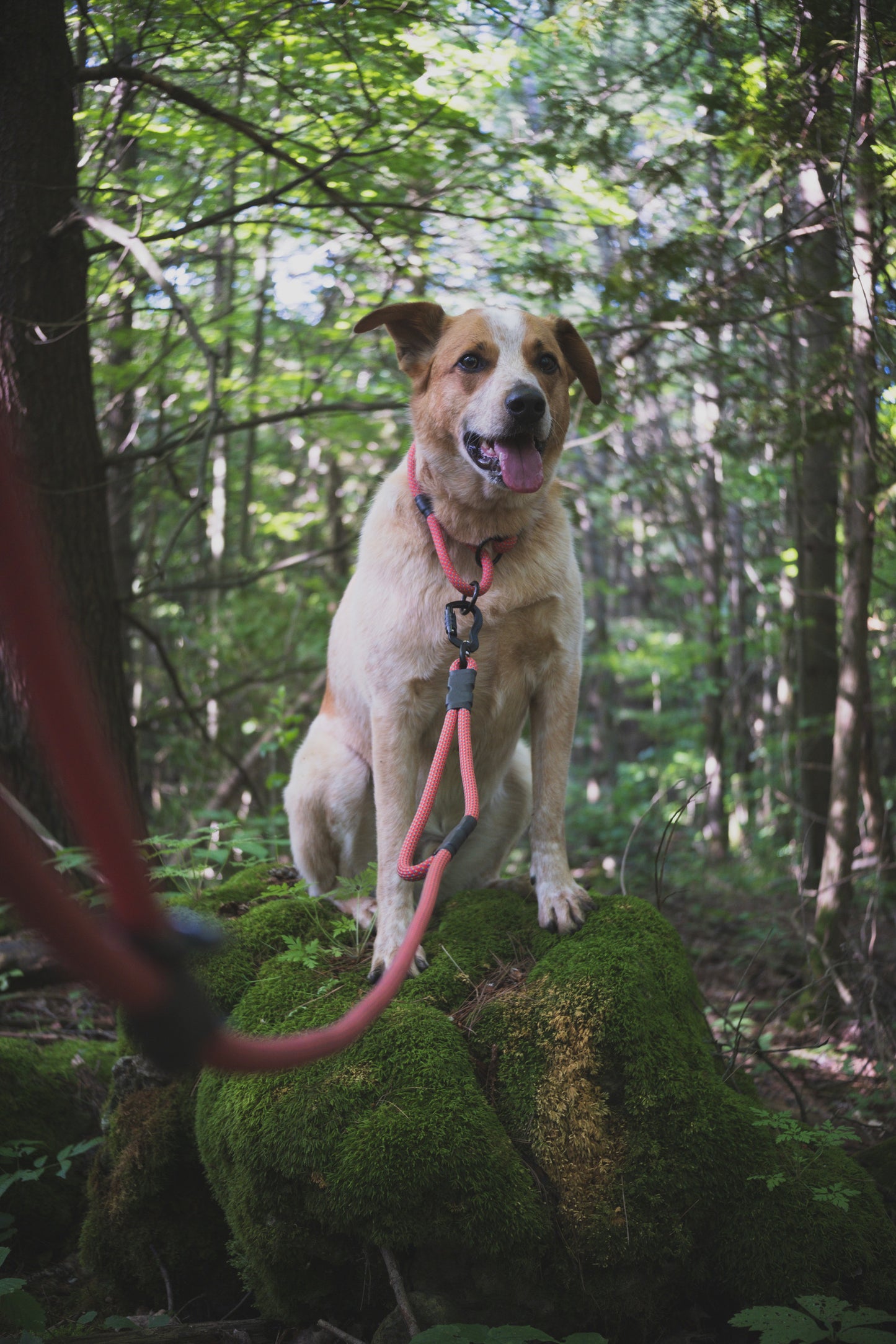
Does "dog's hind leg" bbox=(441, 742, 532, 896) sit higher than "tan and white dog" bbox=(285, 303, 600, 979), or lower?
lower

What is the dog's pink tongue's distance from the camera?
292 cm

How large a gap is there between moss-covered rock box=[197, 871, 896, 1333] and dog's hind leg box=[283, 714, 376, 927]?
1.03 m

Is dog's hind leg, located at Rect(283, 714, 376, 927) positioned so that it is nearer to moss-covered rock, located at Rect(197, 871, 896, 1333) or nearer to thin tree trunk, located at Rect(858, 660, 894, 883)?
moss-covered rock, located at Rect(197, 871, 896, 1333)

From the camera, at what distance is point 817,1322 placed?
191cm

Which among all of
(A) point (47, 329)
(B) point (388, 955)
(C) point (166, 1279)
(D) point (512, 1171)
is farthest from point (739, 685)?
(C) point (166, 1279)

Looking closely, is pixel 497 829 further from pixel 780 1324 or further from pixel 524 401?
pixel 780 1324

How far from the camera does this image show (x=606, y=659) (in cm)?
1322

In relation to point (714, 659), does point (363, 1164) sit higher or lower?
higher

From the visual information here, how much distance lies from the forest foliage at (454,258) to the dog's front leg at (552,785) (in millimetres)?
529

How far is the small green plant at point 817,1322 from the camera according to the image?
1.74 meters

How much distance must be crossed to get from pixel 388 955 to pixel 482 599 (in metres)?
1.22

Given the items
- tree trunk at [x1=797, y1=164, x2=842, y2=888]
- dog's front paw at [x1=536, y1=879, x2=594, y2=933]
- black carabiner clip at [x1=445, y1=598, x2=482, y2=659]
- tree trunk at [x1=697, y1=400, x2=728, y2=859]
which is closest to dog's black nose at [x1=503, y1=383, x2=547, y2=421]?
black carabiner clip at [x1=445, y1=598, x2=482, y2=659]

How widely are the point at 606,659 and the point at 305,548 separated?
4.88 m

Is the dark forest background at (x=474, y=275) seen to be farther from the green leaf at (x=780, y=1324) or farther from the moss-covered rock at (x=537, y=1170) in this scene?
the green leaf at (x=780, y=1324)
